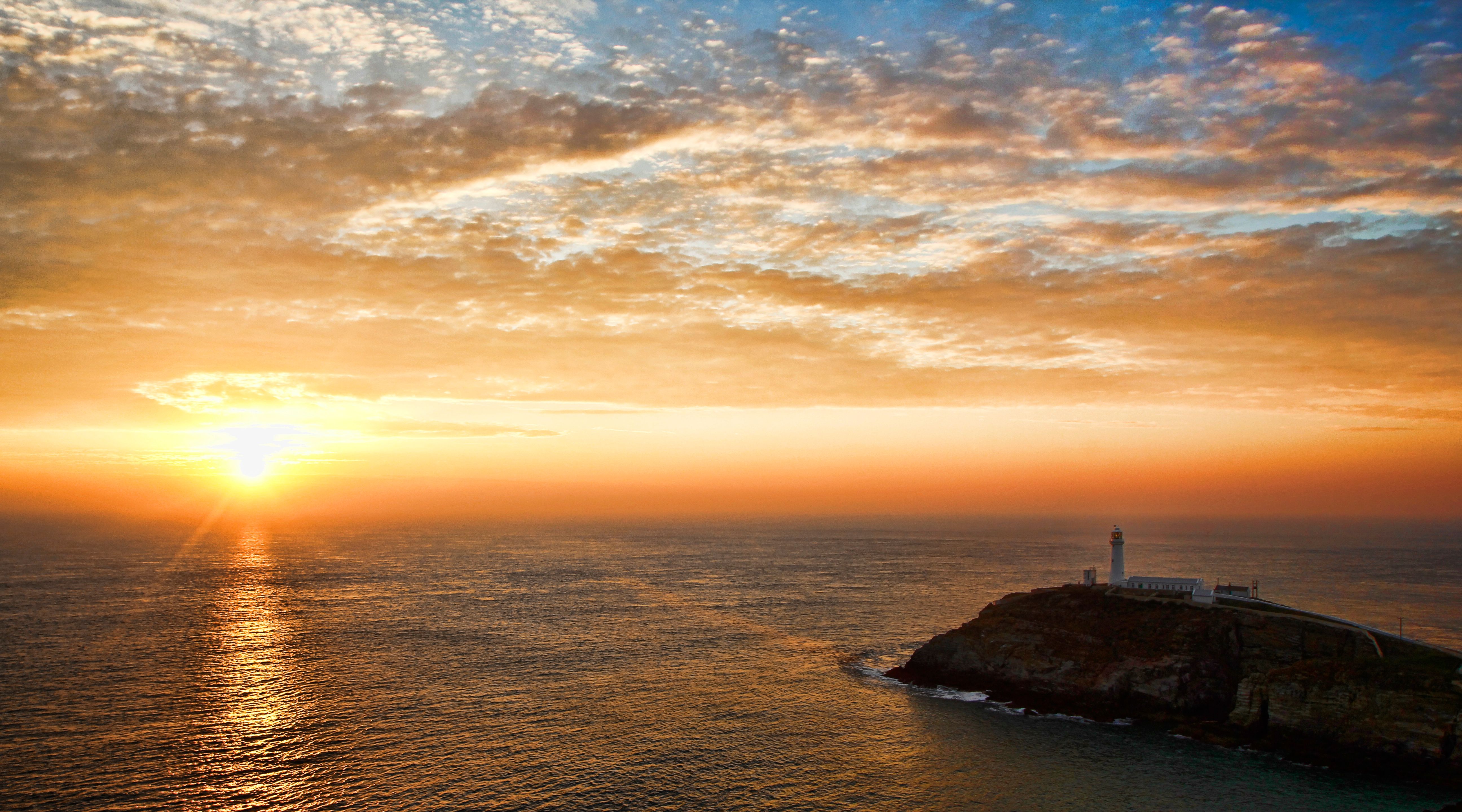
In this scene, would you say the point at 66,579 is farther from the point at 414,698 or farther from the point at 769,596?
the point at 769,596

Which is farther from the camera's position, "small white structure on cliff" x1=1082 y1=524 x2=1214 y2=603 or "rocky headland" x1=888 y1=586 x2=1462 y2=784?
"small white structure on cliff" x1=1082 y1=524 x2=1214 y2=603

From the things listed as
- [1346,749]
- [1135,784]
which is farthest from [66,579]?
[1346,749]

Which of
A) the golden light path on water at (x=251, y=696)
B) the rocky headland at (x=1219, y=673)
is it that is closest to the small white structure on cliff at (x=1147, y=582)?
the rocky headland at (x=1219, y=673)

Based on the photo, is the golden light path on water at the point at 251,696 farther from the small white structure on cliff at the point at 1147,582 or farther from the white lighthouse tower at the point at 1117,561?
the white lighthouse tower at the point at 1117,561

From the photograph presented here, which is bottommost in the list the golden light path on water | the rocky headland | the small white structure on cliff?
the golden light path on water

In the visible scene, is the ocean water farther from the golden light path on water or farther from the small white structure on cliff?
the small white structure on cliff

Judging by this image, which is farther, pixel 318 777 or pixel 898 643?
pixel 898 643

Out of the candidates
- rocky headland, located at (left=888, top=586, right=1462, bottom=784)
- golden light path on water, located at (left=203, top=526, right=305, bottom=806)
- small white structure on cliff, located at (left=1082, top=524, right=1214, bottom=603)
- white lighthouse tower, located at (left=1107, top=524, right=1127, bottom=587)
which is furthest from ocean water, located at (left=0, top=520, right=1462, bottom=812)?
white lighthouse tower, located at (left=1107, top=524, right=1127, bottom=587)
